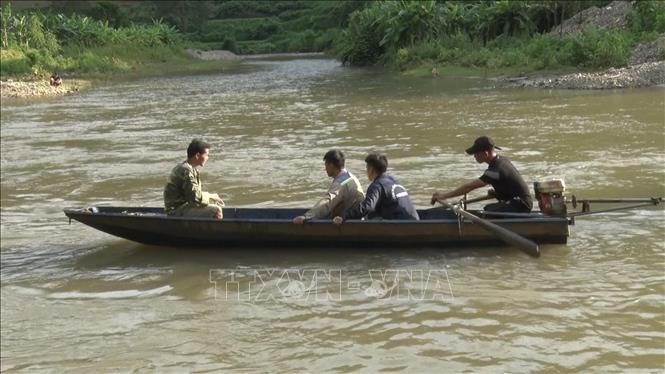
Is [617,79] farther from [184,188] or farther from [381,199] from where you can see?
[184,188]

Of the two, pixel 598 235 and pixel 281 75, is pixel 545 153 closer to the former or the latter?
pixel 598 235

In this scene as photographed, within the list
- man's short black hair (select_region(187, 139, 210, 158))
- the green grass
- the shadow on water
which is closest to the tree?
the green grass

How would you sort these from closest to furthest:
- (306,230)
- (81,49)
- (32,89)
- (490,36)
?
(306,230)
(32,89)
(490,36)
(81,49)

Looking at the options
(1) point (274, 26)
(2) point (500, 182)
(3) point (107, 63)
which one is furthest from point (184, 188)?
(1) point (274, 26)

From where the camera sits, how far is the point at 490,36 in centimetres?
3872

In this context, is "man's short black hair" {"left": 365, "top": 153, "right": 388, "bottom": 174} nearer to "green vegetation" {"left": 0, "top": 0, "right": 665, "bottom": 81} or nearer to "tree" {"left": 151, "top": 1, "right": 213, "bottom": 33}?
"green vegetation" {"left": 0, "top": 0, "right": 665, "bottom": 81}

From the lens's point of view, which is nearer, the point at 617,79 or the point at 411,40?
the point at 617,79

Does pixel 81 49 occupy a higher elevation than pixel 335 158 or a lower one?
higher

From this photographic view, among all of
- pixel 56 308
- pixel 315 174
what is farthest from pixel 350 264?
pixel 315 174

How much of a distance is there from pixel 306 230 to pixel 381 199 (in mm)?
894

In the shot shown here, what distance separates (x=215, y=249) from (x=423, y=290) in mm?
2721

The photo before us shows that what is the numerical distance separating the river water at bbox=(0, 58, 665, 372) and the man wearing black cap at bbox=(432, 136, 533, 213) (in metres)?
0.52

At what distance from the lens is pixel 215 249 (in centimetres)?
851

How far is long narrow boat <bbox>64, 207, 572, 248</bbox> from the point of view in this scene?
7.76 m
